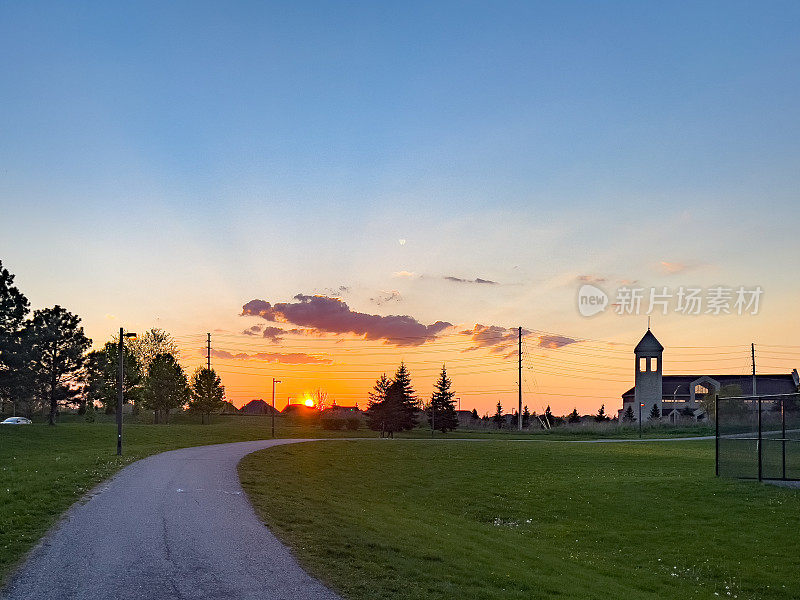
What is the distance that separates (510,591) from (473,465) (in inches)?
1078

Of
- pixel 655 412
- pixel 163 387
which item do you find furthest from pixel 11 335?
pixel 655 412

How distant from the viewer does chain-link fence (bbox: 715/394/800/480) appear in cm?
2930

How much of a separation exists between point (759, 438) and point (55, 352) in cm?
6270

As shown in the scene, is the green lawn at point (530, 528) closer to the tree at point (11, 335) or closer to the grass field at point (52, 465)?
the grass field at point (52, 465)

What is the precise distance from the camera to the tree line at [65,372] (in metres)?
60.4

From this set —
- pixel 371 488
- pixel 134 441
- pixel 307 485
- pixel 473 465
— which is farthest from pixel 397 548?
pixel 134 441

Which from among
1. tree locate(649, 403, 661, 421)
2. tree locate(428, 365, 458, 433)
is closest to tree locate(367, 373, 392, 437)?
tree locate(428, 365, 458, 433)

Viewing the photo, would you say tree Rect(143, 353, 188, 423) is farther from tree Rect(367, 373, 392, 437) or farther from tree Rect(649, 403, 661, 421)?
tree Rect(649, 403, 661, 421)

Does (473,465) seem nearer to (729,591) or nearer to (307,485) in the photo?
(307,485)

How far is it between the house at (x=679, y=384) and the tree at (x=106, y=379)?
230 feet

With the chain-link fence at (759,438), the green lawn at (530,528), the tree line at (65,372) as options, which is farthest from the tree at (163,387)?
the chain-link fence at (759,438)

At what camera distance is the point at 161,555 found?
1422 centimetres

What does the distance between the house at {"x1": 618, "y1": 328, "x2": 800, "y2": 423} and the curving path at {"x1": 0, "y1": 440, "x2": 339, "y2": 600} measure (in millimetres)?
90902

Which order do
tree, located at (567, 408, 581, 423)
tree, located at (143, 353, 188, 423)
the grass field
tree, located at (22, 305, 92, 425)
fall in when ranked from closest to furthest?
the grass field → tree, located at (22, 305, 92, 425) → tree, located at (143, 353, 188, 423) → tree, located at (567, 408, 581, 423)
